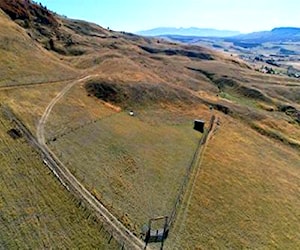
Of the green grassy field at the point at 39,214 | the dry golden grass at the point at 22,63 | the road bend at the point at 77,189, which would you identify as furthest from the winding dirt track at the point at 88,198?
the dry golden grass at the point at 22,63

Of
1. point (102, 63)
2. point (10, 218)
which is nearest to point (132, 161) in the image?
point (10, 218)

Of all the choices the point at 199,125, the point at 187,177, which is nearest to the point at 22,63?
the point at 199,125

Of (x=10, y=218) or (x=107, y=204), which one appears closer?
(x=10, y=218)

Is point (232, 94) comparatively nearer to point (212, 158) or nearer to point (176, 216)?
point (212, 158)

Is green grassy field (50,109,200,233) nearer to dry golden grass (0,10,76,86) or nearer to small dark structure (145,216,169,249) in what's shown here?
small dark structure (145,216,169,249)

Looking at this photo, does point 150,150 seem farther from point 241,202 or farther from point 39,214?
point 39,214

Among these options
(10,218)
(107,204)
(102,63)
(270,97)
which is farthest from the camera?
(270,97)
